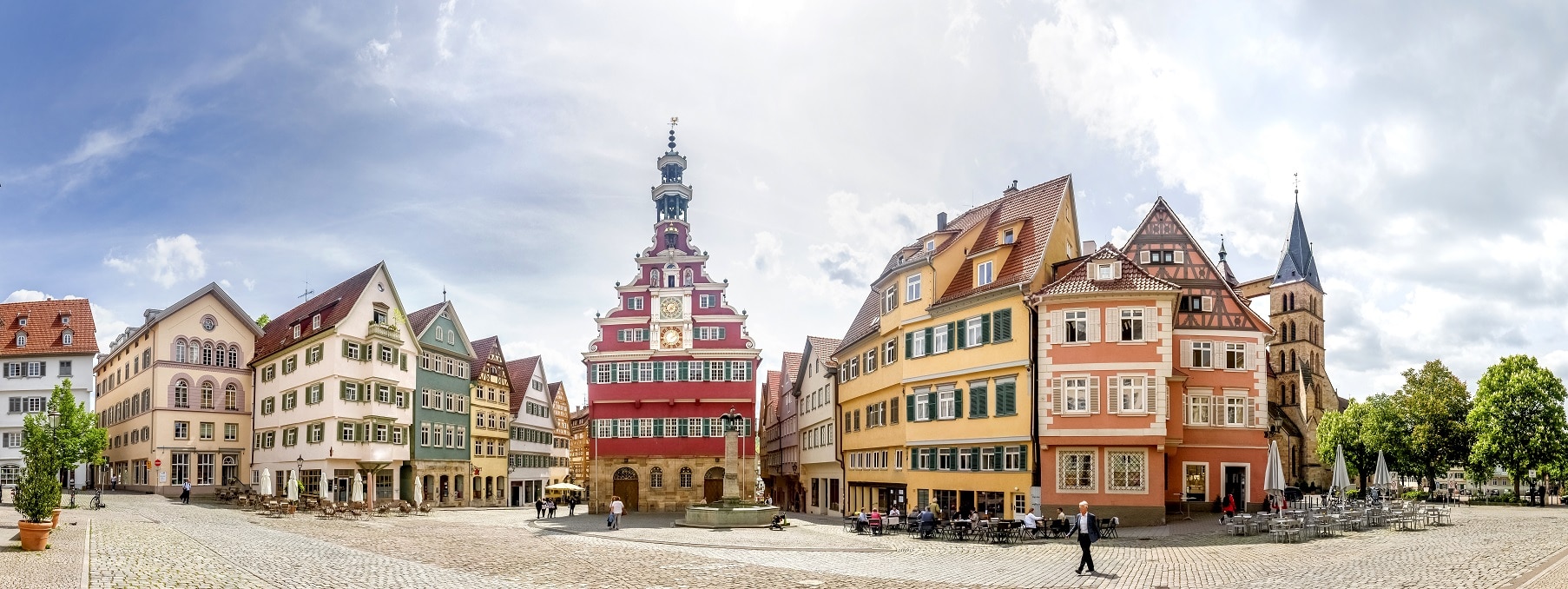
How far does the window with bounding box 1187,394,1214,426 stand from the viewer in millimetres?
48875

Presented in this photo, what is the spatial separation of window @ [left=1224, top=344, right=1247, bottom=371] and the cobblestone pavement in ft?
31.2

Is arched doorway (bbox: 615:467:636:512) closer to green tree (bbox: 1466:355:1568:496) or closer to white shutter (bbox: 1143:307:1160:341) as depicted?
white shutter (bbox: 1143:307:1160:341)

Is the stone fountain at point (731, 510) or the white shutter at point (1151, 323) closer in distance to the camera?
the white shutter at point (1151, 323)

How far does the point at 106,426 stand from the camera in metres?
84.8

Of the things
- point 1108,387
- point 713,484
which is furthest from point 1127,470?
point 713,484

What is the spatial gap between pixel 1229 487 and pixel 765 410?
196 ft

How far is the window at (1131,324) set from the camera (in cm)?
4141

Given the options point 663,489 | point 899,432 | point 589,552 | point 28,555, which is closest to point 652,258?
point 663,489

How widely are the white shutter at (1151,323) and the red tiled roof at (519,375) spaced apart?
59.5 meters

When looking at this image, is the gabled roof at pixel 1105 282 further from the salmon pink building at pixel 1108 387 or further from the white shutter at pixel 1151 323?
the white shutter at pixel 1151 323

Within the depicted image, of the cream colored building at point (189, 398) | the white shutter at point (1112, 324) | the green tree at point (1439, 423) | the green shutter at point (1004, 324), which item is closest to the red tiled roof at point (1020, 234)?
the green shutter at point (1004, 324)

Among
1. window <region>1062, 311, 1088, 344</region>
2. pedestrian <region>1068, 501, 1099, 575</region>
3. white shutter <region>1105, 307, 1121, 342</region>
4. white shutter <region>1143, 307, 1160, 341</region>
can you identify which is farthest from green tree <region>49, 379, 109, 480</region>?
pedestrian <region>1068, 501, 1099, 575</region>

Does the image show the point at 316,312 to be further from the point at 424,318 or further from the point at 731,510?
the point at 731,510

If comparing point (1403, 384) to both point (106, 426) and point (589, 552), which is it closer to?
point (589, 552)
